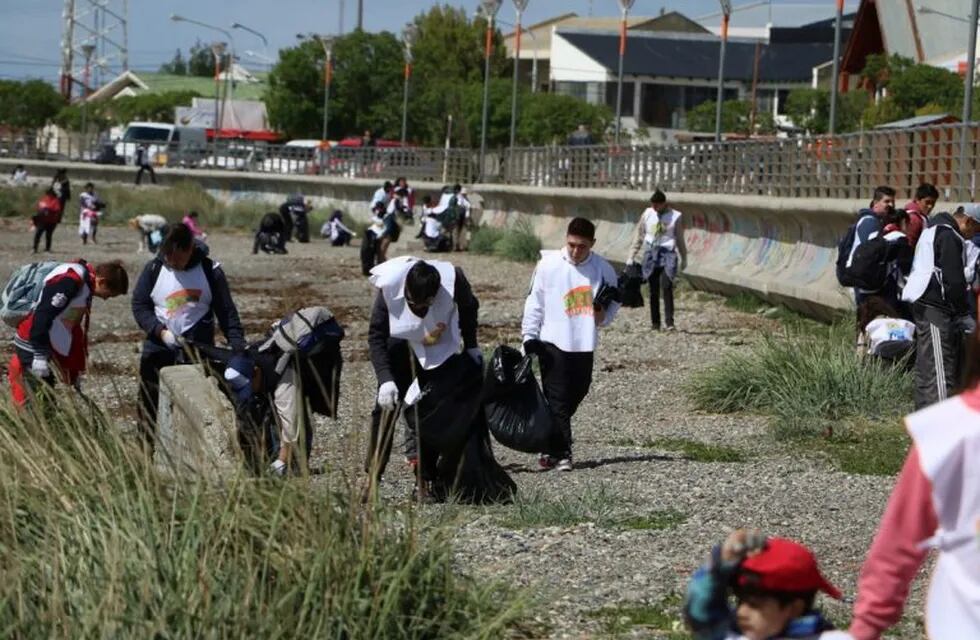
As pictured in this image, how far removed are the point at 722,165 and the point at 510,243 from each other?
892 cm

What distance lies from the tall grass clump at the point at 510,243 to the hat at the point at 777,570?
29515 mm

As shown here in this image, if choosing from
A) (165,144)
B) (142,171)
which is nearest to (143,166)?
(142,171)

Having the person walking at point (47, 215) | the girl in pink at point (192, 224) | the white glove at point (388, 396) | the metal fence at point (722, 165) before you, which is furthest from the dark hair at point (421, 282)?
the person walking at point (47, 215)

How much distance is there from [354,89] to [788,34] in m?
37.4

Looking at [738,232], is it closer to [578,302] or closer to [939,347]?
[939,347]

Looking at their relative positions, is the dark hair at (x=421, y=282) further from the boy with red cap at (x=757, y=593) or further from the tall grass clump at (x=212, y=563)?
the boy with red cap at (x=757, y=593)

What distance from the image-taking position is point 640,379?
1702cm

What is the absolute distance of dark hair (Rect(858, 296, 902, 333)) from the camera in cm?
1460

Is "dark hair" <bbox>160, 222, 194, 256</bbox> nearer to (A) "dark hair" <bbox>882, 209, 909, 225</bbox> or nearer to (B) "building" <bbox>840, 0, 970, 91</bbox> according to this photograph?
(A) "dark hair" <bbox>882, 209, 909, 225</bbox>

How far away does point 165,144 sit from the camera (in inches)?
2606

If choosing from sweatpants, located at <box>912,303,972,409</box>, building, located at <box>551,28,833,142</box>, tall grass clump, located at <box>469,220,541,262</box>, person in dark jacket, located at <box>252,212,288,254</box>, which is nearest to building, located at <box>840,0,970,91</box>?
tall grass clump, located at <box>469,220,541,262</box>

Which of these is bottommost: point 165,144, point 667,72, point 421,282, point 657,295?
point 657,295

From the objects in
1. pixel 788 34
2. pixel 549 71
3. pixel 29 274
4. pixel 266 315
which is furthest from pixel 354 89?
pixel 29 274

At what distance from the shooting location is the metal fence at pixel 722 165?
1962cm
